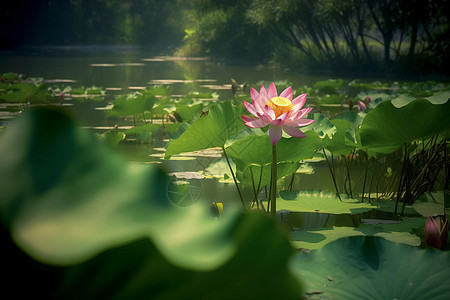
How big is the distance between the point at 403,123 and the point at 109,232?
1.22m

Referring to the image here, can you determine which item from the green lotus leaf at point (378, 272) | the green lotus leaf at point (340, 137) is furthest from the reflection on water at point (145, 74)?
the green lotus leaf at point (378, 272)

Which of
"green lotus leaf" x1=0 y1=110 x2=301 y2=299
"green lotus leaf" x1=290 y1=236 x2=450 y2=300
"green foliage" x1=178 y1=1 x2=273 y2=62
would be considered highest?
"green foliage" x1=178 y1=1 x2=273 y2=62

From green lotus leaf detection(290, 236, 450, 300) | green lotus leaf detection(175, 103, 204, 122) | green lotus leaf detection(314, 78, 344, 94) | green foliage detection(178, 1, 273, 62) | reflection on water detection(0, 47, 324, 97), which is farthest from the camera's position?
green foliage detection(178, 1, 273, 62)

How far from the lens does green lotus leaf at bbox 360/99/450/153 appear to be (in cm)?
131

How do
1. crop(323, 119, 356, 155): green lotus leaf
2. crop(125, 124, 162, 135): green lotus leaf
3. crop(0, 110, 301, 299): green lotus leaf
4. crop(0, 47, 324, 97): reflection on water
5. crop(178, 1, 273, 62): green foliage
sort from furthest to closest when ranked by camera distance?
crop(178, 1, 273, 62): green foliage
crop(0, 47, 324, 97): reflection on water
crop(125, 124, 162, 135): green lotus leaf
crop(323, 119, 356, 155): green lotus leaf
crop(0, 110, 301, 299): green lotus leaf

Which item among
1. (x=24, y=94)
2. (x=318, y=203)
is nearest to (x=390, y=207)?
(x=318, y=203)

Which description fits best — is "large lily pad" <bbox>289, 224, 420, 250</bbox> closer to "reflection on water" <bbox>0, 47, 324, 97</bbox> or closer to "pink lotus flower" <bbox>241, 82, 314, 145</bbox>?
"pink lotus flower" <bbox>241, 82, 314, 145</bbox>

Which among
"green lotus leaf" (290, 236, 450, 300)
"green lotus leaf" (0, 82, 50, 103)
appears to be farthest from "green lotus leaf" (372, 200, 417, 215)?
"green lotus leaf" (0, 82, 50, 103)

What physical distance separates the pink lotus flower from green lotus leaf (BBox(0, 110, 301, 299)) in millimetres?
840

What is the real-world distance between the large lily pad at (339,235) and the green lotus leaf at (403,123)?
0.26 m

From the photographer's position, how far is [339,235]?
49.0 inches

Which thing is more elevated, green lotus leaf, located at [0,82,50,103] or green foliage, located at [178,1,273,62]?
green foliage, located at [178,1,273,62]

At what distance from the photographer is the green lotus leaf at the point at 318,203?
1450 mm

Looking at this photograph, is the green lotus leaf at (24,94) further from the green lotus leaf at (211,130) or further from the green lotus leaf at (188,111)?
the green lotus leaf at (211,130)
